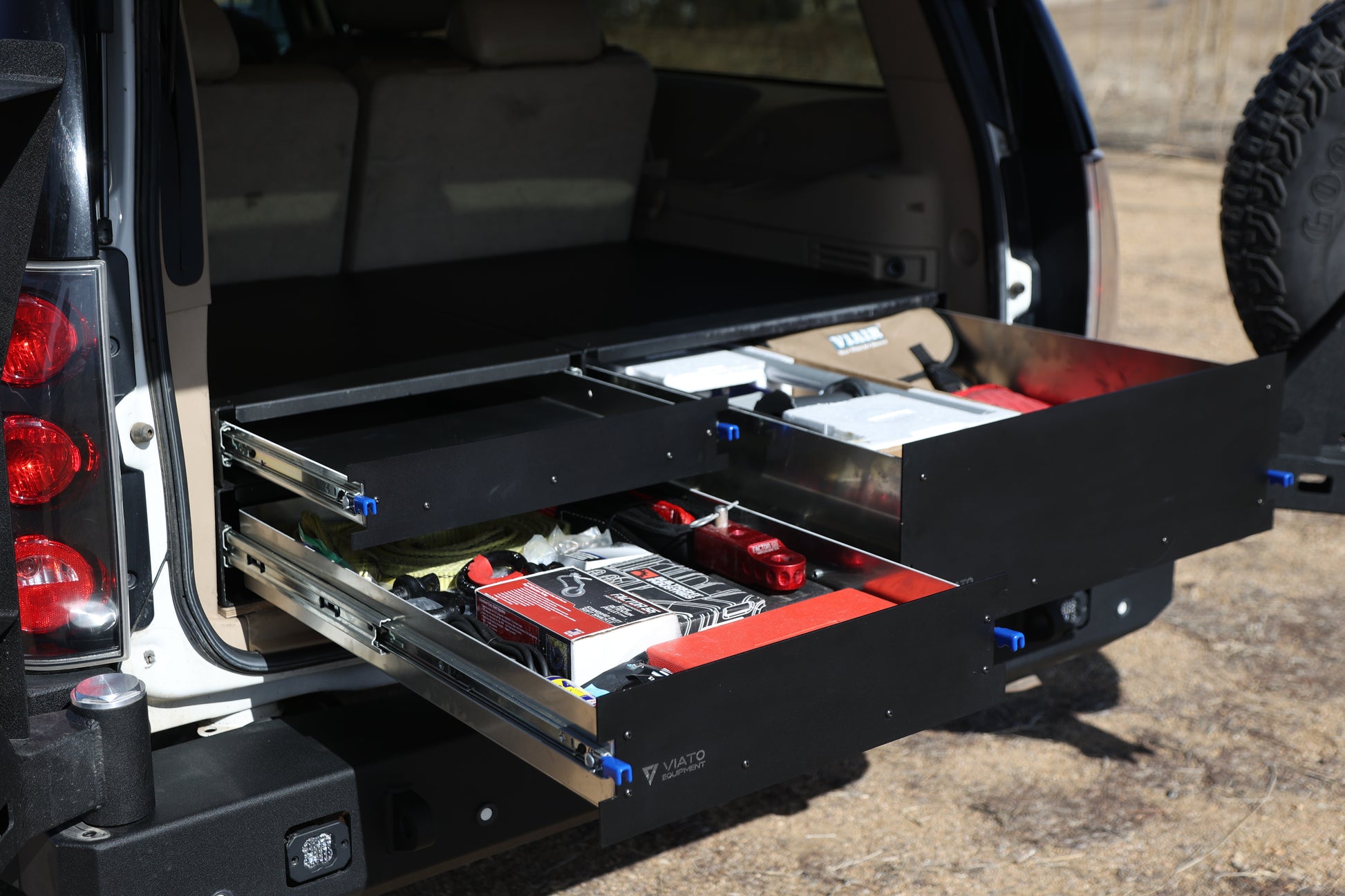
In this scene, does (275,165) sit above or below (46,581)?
above

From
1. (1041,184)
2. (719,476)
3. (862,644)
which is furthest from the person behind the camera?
(1041,184)

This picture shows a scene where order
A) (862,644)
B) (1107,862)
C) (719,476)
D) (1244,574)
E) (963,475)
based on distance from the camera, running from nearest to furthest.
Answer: (862,644), (963,475), (719,476), (1107,862), (1244,574)

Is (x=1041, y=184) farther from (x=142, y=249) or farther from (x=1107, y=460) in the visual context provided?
(x=142, y=249)

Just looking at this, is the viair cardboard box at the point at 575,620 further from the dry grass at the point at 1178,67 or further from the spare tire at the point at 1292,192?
the dry grass at the point at 1178,67

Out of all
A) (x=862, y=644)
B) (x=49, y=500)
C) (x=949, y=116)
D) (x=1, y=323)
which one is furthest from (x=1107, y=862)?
(x=1, y=323)

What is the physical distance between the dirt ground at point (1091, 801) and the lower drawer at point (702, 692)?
948mm

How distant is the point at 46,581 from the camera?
1951mm

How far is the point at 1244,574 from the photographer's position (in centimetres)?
452

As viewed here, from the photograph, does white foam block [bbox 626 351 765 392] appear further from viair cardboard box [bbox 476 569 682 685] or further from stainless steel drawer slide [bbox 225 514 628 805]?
stainless steel drawer slide [bbox 225 514 628 805]

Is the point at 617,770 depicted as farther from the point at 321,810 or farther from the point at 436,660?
the point at 321,810

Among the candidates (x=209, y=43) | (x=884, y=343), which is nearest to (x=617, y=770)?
(x=884, y=343)

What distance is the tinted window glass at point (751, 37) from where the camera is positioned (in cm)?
392

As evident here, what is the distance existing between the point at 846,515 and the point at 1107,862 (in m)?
1.13

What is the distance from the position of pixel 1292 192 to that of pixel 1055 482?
3.16ft
